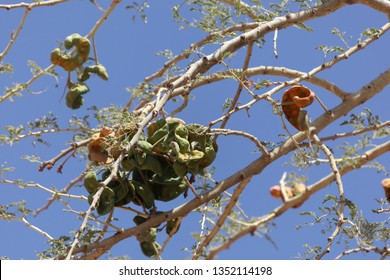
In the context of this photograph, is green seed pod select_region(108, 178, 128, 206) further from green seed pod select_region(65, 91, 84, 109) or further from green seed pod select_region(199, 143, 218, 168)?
green seed pod select_region(65, 91, 84, 109)

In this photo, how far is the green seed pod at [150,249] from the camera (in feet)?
12.9

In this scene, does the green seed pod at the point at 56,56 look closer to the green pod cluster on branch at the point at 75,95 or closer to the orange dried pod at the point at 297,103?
the green pod cluster on branch at the point at 75,95

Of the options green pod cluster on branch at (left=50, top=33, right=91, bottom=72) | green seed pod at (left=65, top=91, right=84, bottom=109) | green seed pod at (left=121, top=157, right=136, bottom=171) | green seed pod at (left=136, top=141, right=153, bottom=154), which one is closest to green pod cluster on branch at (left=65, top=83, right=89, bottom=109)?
green seed pod at (left=65, top=91, right=84, bottom=109)

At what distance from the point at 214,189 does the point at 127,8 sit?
6.39ft

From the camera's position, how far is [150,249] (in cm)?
396

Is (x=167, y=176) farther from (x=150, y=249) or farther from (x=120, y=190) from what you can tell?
(x=150, y=249)

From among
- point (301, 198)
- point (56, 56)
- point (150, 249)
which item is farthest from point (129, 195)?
point (56, 56)

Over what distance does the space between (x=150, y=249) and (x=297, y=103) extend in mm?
1180

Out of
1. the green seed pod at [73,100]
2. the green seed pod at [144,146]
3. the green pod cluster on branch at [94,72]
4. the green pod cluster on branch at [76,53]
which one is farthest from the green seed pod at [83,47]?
the green seed pod at [144,146]

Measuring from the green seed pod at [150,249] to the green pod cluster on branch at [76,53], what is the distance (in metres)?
1.37

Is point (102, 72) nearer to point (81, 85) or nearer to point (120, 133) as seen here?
point (81, 85)
